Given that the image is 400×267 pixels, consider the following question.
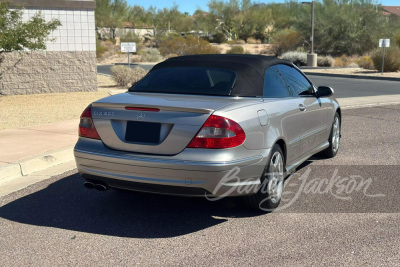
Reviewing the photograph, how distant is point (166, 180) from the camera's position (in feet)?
16.0

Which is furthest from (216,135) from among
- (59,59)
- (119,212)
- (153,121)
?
(59,59)

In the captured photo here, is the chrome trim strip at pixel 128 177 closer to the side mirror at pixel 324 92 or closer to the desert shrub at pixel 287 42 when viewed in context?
the side mirror at pixel 324 92

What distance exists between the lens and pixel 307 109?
6.62m

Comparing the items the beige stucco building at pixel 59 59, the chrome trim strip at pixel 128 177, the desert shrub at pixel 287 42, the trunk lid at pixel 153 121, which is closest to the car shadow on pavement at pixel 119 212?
the chrome trim strip at pixel 128 177

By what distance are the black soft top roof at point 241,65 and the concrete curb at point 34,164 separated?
2395mm

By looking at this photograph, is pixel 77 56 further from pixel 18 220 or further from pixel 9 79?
pixel 18 220

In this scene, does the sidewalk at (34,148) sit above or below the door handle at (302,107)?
below

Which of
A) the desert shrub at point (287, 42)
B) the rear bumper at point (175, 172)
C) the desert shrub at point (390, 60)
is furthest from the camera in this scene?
the desert shrub at point (287, 42)

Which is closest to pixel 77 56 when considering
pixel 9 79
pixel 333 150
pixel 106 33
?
pixel 9 79

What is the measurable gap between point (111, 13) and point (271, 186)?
244 ft

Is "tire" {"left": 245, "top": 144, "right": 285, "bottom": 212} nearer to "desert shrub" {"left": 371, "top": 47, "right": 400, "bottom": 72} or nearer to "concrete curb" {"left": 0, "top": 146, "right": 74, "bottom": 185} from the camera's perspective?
"concrete curb" {"left": 0, "top": 146, "right": 74, "bottom": 185}

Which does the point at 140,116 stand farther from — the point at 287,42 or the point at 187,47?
the point at 287,42

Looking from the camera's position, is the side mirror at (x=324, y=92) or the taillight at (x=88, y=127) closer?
the taillight at (x=88, y=127)

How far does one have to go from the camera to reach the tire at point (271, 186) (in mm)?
5301
